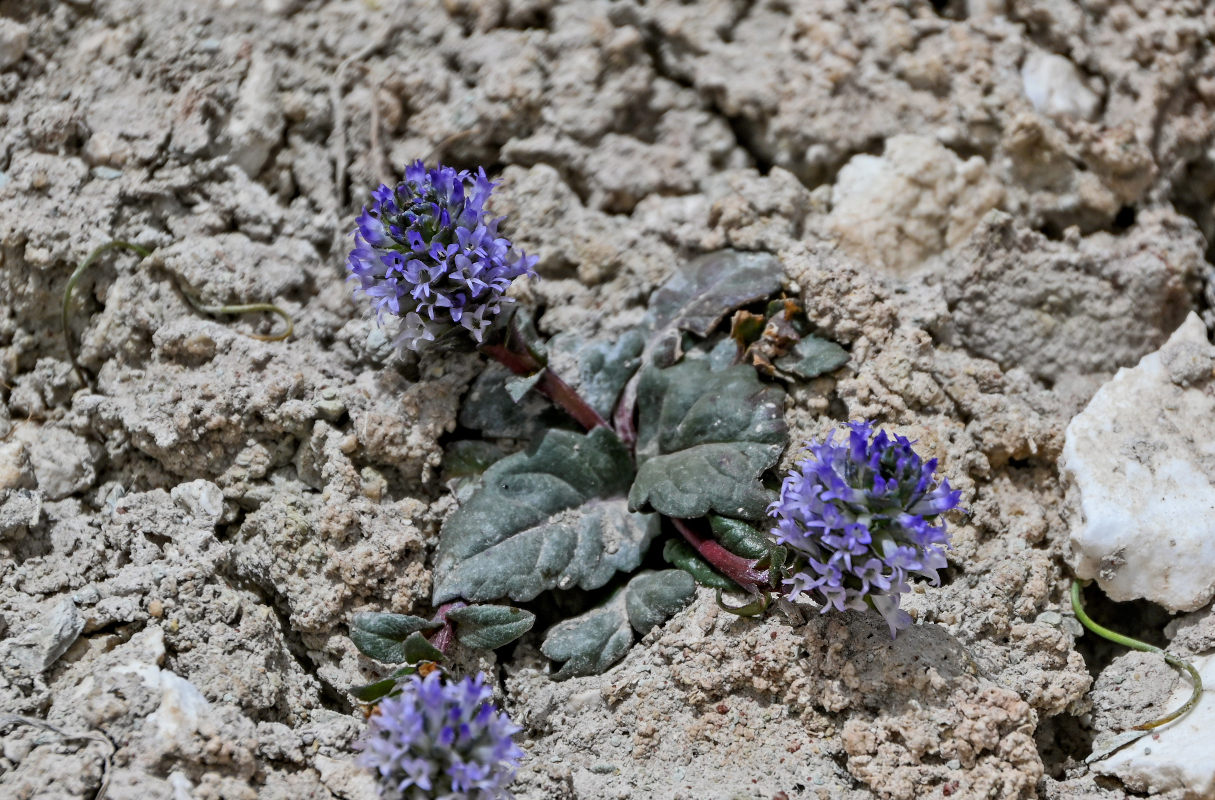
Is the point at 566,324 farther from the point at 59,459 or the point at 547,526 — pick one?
the point at 59,459

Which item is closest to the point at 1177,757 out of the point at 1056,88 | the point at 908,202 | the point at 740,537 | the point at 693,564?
the point at 740,537

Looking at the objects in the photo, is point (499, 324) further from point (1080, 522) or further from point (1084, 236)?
point (1084, 236)

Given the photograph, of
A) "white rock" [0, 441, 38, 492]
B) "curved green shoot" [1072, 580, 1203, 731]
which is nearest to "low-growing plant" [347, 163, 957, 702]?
"curved green shoot" [1072, 580, 1203, 731]

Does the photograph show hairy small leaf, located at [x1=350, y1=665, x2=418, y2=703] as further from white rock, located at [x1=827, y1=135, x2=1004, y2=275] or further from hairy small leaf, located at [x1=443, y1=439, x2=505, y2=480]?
white rock, located at [x1=827, y1=135, x2=1004, y2=275]

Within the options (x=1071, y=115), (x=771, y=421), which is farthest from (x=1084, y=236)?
(x=771, y=421)

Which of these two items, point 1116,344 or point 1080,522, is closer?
point 1080,522

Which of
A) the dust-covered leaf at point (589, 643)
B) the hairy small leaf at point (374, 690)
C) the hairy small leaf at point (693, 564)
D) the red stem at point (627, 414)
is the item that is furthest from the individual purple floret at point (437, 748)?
the red stem at point (627, 414)
